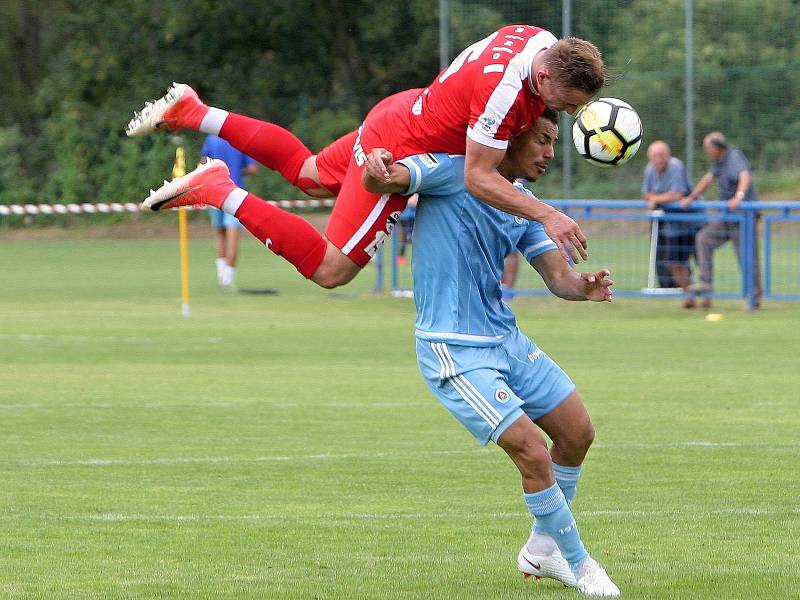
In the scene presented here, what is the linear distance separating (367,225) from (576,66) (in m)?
1.36

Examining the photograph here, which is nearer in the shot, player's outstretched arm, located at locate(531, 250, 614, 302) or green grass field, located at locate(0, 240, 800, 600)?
player's outstretched arm, located at locate(531, 250, 614, 302)

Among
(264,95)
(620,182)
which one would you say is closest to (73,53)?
(264,95)

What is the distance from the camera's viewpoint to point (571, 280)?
6.77 meters

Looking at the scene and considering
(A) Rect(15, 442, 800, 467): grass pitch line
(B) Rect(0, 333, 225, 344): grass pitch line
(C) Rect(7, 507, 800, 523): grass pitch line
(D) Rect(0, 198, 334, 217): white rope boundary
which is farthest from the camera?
(D) Rect(0, 198, 334, 217): white rope boundary

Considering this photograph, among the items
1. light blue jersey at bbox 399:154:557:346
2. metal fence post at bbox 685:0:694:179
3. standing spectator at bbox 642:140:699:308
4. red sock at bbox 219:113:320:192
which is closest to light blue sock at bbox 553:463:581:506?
light blue jersey at bbox 399:154:557:346

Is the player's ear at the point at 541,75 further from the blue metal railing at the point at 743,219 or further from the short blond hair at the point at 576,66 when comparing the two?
the blue metal railing at the point at 743,219

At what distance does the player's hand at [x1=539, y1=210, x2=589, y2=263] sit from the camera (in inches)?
249

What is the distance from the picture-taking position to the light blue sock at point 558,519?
6.29 m

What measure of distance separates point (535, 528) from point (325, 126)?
3324 centimetres

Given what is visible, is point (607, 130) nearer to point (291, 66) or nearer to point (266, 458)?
point (266, 458)

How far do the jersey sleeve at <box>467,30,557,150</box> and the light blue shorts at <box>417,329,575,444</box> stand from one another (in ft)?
2.81

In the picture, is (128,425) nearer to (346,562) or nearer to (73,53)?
(346,562)

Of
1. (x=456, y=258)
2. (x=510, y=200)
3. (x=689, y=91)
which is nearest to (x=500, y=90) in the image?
(x=510, y=200)

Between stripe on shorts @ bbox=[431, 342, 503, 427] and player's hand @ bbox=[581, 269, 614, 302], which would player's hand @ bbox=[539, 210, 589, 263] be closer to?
player's hand @ bbox=[581, 269, 614, 302]
